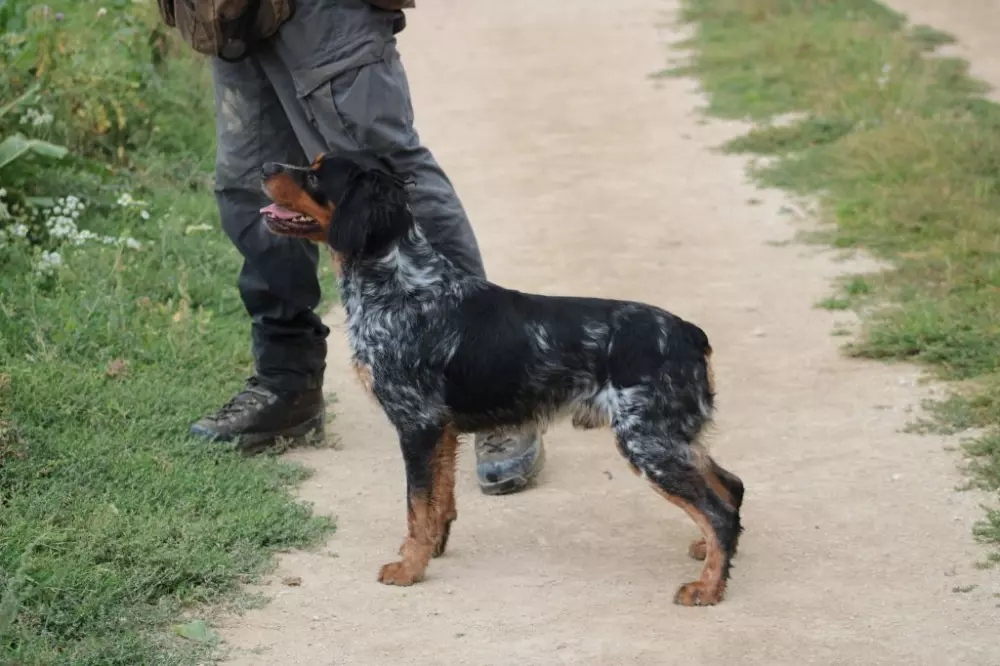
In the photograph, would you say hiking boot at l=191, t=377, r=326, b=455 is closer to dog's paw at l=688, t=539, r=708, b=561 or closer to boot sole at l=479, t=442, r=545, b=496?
boot sole at l=479, t=442, r=545, b=496

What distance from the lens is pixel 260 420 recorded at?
5289 millimetres

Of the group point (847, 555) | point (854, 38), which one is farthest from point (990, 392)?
point (854, 38)

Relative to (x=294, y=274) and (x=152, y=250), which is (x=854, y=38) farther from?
(x=294, y=274)

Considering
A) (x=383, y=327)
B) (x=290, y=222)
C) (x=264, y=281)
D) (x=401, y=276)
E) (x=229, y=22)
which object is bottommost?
(x=264, y=281)

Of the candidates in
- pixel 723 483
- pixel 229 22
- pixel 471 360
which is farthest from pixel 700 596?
pixel 229 22

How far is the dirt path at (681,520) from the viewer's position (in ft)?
12.8

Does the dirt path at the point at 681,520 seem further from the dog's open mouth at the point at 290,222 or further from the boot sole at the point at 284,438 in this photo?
the dog's open mouth at the point at 290,222

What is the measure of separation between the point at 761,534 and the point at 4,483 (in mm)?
→ 2419

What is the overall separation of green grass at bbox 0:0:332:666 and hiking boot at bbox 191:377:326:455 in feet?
0.34

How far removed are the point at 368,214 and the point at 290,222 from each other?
0.25 meters

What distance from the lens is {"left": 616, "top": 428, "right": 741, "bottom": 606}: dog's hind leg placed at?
4121 millimetres

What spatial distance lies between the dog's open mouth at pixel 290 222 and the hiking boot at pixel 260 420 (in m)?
1.08

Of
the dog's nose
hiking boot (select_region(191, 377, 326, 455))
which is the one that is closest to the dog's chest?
the dog's nose

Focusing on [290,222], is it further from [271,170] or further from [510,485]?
[510,485]
